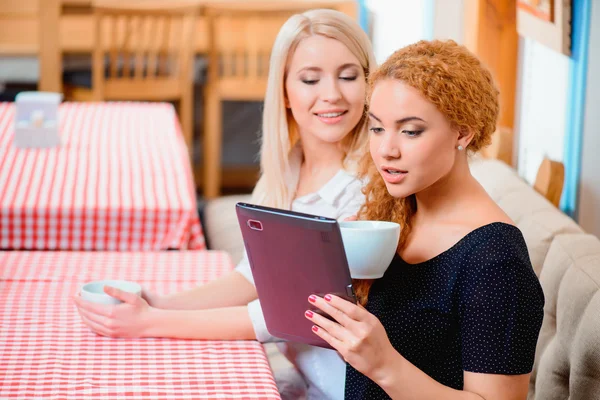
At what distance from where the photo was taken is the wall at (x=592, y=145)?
6.17ft

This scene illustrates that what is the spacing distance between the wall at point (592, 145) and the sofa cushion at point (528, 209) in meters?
0.11

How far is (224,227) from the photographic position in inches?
136

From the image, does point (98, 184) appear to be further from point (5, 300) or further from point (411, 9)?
point (411, 9)

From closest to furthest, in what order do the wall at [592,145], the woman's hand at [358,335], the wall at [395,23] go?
the woman's hand at [358,335]
the wall at [592,145]
the wall at [395,23]

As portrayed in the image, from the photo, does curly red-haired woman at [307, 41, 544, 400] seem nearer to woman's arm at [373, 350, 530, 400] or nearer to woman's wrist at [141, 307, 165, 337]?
woman's arm at [373, 350, 530, 400]

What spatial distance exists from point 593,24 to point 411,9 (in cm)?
207

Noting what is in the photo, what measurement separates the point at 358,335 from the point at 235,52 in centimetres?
422

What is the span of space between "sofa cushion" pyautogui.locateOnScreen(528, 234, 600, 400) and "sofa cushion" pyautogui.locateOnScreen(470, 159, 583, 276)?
5cm

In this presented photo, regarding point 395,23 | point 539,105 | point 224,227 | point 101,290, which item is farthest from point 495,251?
point 395,23

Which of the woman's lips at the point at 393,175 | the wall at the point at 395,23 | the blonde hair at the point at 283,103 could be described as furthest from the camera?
the wall at the point at 395,23

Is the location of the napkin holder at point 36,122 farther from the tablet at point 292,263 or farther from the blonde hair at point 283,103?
the tablet at point 292,263

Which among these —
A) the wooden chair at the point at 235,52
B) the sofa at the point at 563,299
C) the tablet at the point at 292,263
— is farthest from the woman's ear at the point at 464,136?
the wooden chair at the point at 235,52

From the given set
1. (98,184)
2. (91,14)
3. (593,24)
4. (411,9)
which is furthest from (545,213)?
(91,14)

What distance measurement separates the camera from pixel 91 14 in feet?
17.0
